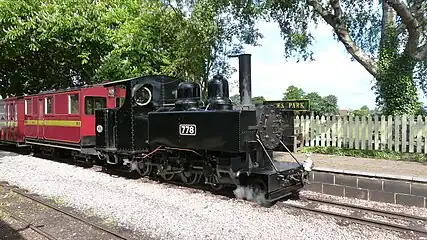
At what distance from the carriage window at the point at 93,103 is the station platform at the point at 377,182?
266 inches

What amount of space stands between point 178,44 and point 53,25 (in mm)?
4798

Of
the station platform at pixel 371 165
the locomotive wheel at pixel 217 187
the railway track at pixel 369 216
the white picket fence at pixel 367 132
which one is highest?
the white picket fence at pixel 367 132

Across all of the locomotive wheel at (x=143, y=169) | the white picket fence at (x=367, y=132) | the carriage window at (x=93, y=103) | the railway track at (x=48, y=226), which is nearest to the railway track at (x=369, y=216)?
the railway track at (x=48, y=226)

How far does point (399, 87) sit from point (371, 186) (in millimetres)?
5833

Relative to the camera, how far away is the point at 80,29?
14211mm

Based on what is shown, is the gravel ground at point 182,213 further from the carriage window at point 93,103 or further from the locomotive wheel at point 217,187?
→ the carriage window at point 93,103

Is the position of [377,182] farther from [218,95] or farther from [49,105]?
[49,105]

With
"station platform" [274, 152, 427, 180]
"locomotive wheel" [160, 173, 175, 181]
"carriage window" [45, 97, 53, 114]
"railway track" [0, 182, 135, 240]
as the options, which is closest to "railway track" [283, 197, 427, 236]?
"station platform" [274, 152, 427, 180]

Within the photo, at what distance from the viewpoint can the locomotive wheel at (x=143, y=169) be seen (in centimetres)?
870

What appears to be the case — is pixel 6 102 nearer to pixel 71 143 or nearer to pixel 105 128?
pixel 71 143

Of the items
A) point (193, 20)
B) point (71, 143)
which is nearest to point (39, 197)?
point (71, 143)

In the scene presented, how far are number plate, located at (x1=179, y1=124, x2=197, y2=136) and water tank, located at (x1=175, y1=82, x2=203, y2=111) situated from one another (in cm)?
41

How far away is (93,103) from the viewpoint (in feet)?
35.8

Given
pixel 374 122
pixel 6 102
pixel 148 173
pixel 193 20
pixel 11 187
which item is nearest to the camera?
pixel 11 187
